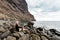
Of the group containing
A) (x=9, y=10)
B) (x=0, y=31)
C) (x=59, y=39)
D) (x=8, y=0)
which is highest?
(x=8, y=0)

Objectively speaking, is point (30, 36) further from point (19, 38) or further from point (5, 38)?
point (5, 38)

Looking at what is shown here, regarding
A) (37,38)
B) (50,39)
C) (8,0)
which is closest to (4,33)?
(37,38)

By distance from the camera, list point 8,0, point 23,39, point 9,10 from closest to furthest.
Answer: point 23,39 → point 9,10 → point 8,0

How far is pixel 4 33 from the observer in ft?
58.2

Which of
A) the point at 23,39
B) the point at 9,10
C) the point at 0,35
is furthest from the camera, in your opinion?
the point at 9,10

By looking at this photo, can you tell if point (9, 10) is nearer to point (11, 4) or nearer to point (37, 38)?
point (11, 4)

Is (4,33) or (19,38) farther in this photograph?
(4,33)

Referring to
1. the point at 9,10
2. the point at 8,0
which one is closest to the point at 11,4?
the point at 8,0

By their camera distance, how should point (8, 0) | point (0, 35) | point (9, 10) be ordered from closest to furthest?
point (0, 35), point (9, 10), point (8, 0)

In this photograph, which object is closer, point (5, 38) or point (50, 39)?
point (5, 38)

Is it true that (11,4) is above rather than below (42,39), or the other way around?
above

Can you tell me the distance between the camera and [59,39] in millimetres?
18266

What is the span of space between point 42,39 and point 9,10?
A: 487ft

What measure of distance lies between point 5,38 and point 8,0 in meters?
162
